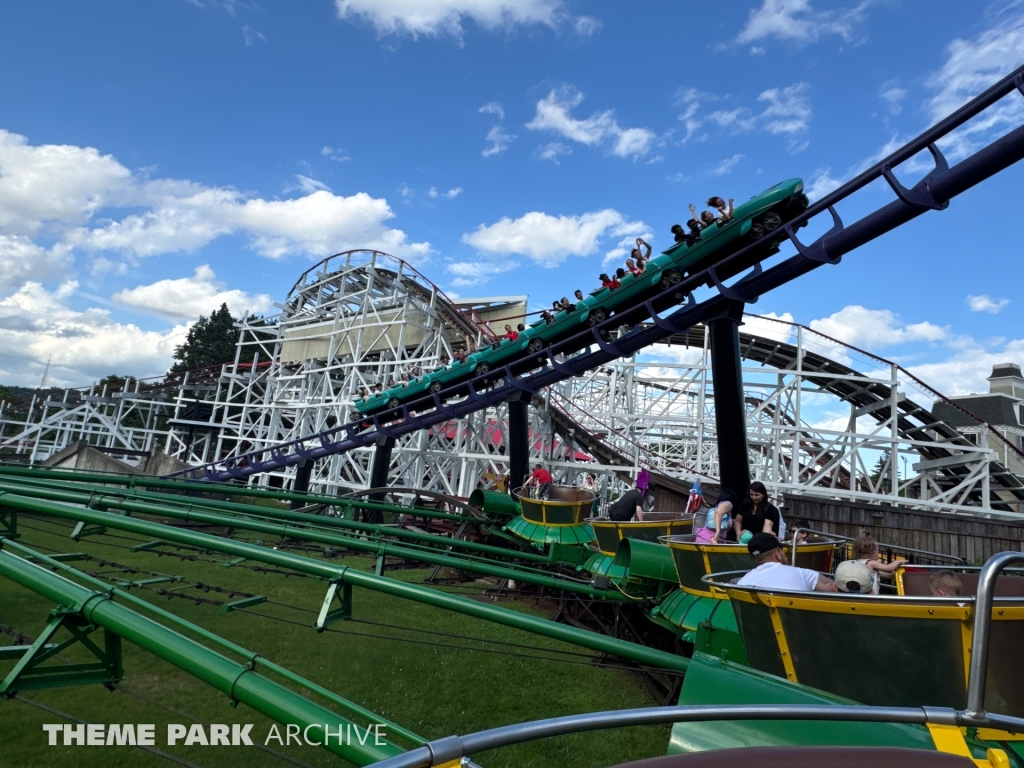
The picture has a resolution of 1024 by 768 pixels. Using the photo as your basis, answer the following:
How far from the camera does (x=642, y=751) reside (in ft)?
14.1

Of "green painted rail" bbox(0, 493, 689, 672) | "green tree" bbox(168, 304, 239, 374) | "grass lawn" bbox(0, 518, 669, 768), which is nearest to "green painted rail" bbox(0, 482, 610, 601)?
"grass lawn" bbox(0, 518, 669, 768)

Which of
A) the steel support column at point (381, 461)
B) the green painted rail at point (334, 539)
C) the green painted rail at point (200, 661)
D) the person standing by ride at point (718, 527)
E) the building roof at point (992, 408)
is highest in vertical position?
the building roof at point (992, 408)

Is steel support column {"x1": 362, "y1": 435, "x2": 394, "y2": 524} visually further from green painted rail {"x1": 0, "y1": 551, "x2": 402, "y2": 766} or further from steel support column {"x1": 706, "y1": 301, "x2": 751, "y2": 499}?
green painted rail {"x1": 0, "y1": 551, "x2": 402, "y2": 766}

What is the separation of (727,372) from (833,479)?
→ 9.39 m

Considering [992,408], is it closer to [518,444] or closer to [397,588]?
[518,444]

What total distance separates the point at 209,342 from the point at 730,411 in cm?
4855

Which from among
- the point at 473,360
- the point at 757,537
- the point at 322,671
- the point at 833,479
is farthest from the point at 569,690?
the point at 833,479

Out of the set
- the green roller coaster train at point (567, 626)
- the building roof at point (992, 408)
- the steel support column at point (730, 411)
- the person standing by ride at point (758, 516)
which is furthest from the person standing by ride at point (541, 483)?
the building roof at point (992, 408)

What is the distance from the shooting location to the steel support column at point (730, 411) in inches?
284

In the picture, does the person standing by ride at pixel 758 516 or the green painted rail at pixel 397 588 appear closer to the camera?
the green painted rail at pixel 397 588

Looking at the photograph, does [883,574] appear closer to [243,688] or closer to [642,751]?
[642,751]

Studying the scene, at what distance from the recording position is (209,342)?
48219 mm

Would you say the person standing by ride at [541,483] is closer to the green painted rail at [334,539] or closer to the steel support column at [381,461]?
the green painted rail at [334,539]

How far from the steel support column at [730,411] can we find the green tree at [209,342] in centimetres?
4550
